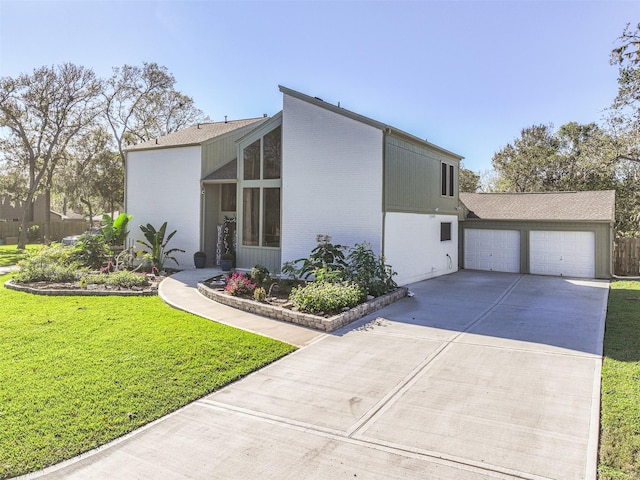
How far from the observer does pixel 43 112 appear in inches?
1033

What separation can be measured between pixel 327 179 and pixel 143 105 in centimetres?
2851

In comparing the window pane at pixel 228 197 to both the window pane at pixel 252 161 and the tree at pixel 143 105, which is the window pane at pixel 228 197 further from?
the tree at pixel 143 105

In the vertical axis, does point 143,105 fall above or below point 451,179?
above

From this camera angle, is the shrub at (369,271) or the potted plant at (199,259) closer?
the shrub at (369,271)

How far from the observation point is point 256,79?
17438 millimetres

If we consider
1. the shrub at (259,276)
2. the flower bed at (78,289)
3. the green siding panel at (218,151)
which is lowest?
the flower bed at (78,289)

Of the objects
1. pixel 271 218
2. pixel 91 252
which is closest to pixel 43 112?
pixel 91 252

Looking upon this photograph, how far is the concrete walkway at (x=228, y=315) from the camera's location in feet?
25.9

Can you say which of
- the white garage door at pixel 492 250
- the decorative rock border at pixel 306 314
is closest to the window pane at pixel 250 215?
the decorative rock border at pixel 306 314

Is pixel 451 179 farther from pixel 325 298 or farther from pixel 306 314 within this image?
pixel 306 314

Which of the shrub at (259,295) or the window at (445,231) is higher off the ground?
the window at (445,231)

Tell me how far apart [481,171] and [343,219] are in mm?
35764

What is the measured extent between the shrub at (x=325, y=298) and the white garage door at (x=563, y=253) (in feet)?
36.8

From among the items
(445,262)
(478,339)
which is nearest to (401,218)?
(445,262)
